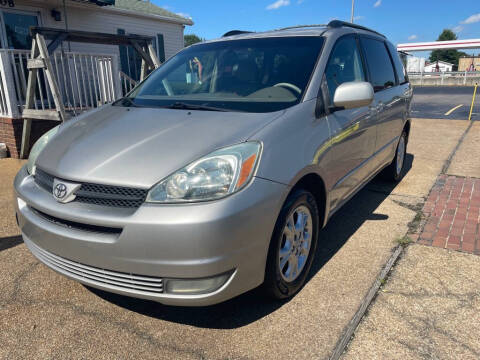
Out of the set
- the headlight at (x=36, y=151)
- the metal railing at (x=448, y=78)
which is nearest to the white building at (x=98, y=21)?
the headlight at (x=36, y=151)

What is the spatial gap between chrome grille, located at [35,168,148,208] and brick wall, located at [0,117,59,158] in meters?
5.26

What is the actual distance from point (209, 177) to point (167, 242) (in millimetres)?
399

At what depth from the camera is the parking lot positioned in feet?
7.02

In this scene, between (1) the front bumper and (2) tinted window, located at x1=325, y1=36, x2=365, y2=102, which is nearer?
(1) the front bumper

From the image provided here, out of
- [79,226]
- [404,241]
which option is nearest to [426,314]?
[404,241]

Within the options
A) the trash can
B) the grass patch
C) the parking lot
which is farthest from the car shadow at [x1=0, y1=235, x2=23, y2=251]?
the trash can

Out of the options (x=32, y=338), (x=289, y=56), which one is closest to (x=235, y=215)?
(x=32, y=338)

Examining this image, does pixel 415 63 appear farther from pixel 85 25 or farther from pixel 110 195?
pixel 110 195

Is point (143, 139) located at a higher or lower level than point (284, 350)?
higher

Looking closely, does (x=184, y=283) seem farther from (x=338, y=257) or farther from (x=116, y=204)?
(x=338, y=257)

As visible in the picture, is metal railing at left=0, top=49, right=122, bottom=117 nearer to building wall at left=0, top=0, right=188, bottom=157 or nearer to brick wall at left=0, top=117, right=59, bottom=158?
Answer: brick wall at left=0, top=117, right=59, bottom=158

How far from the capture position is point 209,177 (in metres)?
2.01

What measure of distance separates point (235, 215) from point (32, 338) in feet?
4.78

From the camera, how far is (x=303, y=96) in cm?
269
